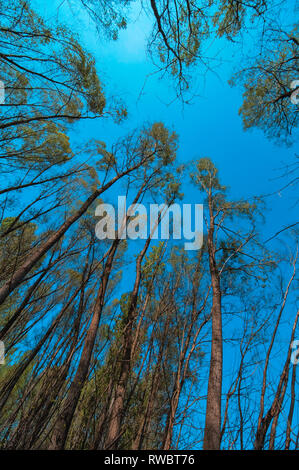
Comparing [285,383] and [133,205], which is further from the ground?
[133,205]

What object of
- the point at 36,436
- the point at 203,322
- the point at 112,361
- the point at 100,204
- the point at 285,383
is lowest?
the point at 36,436

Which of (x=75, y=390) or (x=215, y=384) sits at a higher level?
(x=215, y=384)

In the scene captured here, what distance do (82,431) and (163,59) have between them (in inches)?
206

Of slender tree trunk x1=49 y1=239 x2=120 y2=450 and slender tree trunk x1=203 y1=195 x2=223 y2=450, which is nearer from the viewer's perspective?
slender tree trunk x1=203 y1=195 x2=223 y2=450

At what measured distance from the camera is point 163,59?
3.00 meters

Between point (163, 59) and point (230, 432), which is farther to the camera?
point (163, 59)

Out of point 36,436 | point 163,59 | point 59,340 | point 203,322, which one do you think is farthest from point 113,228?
point 36,436

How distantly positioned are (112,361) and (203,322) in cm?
269

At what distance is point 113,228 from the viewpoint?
715 centimetres

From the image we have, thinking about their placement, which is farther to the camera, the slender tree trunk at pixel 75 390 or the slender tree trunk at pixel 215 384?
the slender tree trunk at pixel 75 390

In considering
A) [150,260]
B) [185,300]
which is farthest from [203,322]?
[150,260]
